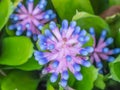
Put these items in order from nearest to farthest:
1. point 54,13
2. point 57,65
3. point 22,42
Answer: point 57,65, point 22,42, point 54,13

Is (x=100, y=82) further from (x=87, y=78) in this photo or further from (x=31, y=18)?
(x=31, y=18)

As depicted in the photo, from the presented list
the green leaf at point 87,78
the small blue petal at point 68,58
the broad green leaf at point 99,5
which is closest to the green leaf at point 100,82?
the green leaf at point 87,78

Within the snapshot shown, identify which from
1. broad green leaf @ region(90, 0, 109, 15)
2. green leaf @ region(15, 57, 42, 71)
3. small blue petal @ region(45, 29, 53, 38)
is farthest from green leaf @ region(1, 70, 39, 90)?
broad green leaf @ region(90, 0, 109, 15)

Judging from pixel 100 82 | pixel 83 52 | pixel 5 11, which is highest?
pixel 5 11

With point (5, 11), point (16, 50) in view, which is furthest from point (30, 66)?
point (5, 11)

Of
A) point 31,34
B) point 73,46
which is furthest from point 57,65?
point 31,34

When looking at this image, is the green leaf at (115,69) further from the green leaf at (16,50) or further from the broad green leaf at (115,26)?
the green leaf at (16,50)

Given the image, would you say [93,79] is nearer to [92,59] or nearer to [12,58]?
[92,59]

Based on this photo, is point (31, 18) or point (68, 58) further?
point (31, 18)
